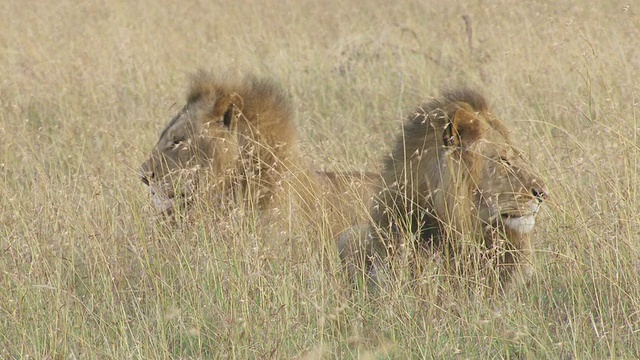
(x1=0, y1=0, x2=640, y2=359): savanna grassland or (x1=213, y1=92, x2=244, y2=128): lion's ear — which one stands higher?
(x1=213, y1=92, x2=244, y2=128): lion's ear

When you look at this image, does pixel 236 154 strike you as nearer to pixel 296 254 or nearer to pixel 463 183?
pixel 296 254

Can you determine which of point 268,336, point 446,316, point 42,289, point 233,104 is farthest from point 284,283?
point 233,104

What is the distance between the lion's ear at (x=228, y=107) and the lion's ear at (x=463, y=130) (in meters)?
1.37

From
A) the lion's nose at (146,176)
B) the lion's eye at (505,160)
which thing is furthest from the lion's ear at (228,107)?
the lion's eye at (505,160)

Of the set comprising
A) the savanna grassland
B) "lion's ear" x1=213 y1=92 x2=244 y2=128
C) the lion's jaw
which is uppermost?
"lion's ear" x1=213 y1=92 x2=244 y2=128

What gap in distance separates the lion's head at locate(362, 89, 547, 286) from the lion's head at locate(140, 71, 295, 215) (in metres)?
0.91

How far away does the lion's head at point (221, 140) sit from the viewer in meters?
5.30

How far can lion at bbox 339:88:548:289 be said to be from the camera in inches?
172

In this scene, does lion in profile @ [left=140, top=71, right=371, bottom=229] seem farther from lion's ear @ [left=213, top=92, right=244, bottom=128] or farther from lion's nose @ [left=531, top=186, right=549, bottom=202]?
lion's nose @ [left=531, top=186, right=549, bottom=202]

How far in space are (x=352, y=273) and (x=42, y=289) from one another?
1389 millimetres

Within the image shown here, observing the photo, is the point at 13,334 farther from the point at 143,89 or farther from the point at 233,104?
the point at 143,89

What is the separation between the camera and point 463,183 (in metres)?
4.40

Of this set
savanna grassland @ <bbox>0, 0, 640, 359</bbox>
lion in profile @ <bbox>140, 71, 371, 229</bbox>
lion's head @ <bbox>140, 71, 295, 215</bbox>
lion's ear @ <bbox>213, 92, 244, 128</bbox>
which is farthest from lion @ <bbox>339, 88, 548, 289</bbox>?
lion's ear @ <bbox>213, 92, 244, 128</bbox>

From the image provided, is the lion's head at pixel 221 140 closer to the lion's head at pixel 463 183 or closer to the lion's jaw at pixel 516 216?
the lion's head at pixel 463 183
